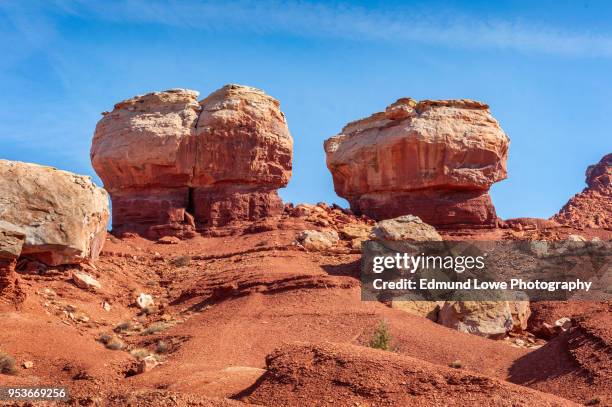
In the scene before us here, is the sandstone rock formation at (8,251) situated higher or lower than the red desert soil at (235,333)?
higher

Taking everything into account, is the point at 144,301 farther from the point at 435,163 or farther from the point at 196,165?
the point at 435,163

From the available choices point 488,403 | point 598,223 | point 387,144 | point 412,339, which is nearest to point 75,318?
point 412,339

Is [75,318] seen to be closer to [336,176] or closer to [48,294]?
[48,294]

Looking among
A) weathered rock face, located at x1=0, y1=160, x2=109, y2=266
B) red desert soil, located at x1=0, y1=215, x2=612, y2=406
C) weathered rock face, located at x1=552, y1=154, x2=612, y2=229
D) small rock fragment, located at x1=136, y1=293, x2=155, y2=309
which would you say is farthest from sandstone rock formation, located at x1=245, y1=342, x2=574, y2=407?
weathered rock face, located at x1=552, y1=154, x2=612, y2=229

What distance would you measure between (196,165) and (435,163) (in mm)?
11130

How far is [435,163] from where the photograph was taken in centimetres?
3575

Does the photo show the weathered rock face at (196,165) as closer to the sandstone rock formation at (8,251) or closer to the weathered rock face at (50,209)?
the weathered rock face at (50,209)

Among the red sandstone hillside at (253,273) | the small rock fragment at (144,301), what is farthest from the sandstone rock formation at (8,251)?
the small rock fragment at (144,301)

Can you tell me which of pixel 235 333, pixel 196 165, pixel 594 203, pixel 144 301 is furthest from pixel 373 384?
pixel 594 203

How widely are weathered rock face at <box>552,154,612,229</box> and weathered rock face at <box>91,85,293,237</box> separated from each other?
2761cm

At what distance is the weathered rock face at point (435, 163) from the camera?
1401 inches

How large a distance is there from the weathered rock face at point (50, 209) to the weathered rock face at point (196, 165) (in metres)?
11.1

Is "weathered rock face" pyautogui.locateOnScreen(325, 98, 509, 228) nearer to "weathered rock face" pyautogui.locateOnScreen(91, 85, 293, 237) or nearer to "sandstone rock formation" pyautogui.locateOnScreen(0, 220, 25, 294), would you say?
"weathered rock face" pyautogui.locateOnScreen(91, 85, 293, 237)

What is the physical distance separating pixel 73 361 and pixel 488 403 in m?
8.63
